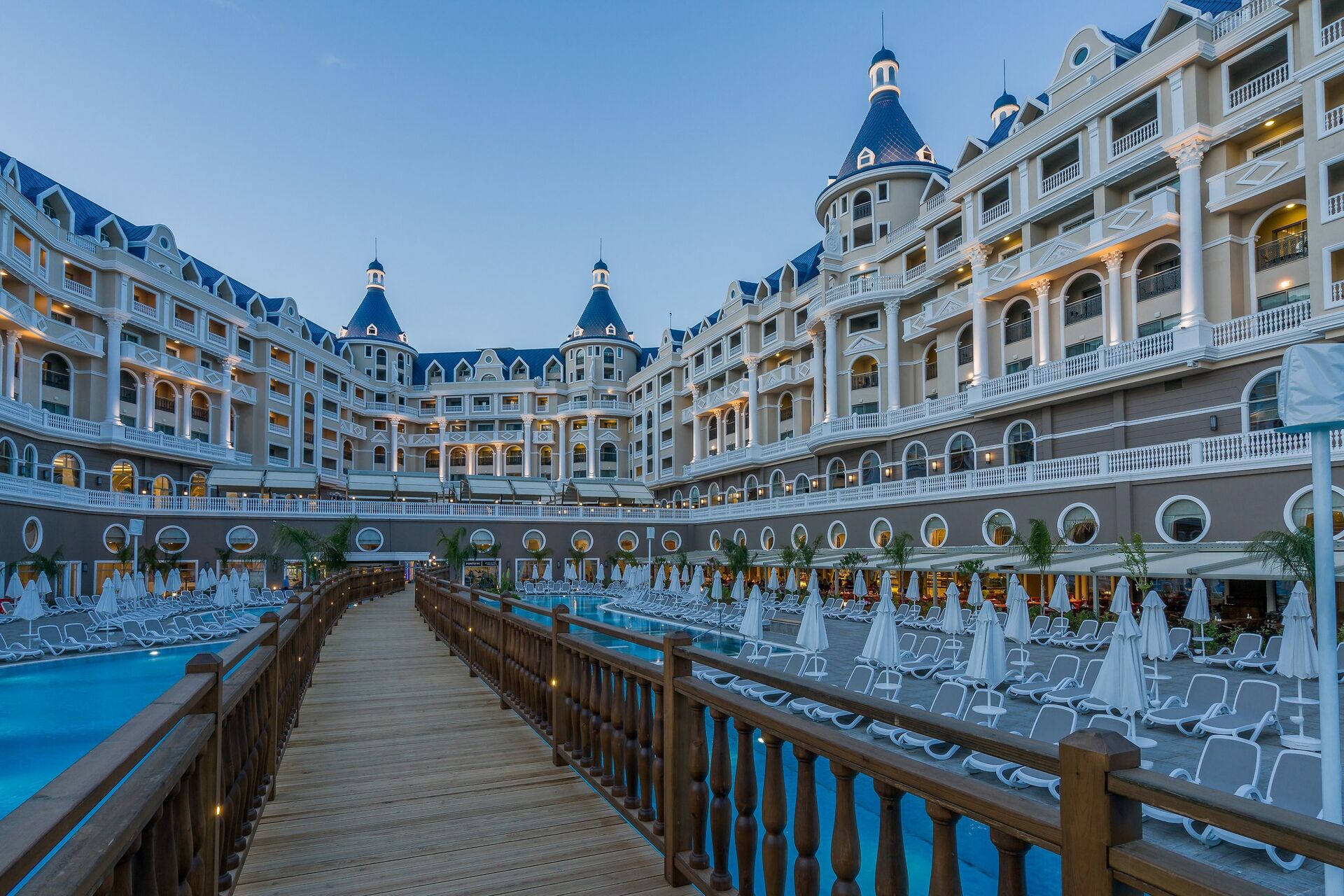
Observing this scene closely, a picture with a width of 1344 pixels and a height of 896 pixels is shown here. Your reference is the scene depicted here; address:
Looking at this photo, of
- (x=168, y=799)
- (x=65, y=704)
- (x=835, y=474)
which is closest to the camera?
(x=168, y=799)

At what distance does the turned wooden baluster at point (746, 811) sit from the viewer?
2998 millimetres

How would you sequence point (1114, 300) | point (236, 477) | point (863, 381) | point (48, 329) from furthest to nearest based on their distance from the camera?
point (236, 477) → point (863, 381) → point (48, 329) → point (1114, 300)

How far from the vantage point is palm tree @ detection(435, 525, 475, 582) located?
35031 mm

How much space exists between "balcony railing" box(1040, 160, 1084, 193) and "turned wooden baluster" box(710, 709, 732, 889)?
27.9 metres

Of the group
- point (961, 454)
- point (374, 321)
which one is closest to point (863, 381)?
point (961, 454)

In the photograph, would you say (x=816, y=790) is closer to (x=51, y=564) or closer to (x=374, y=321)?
(x=51, y=564)

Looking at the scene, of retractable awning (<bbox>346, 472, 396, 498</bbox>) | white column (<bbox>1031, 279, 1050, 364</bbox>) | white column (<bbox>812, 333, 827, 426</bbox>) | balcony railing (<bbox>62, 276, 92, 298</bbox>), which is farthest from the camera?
retractable awning (<bbox>346, 472, 396, 498</bbox>)

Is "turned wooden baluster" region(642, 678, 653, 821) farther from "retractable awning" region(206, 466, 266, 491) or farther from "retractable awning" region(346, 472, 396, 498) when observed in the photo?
"retractable awning" region(346, 472, 396, 498)

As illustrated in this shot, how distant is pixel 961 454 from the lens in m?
29.8

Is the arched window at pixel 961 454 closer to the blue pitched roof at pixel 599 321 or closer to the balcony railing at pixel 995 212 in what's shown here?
the balcony railing at pixel 995 212

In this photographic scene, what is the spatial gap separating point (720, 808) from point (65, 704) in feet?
48.9

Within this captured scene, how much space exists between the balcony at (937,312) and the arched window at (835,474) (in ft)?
23.0

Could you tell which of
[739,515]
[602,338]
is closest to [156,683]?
[739,515]

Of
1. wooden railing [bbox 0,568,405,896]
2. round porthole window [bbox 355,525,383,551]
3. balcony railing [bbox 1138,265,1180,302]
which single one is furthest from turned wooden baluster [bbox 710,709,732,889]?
round porthole window [bbox 355,525,383,551]
